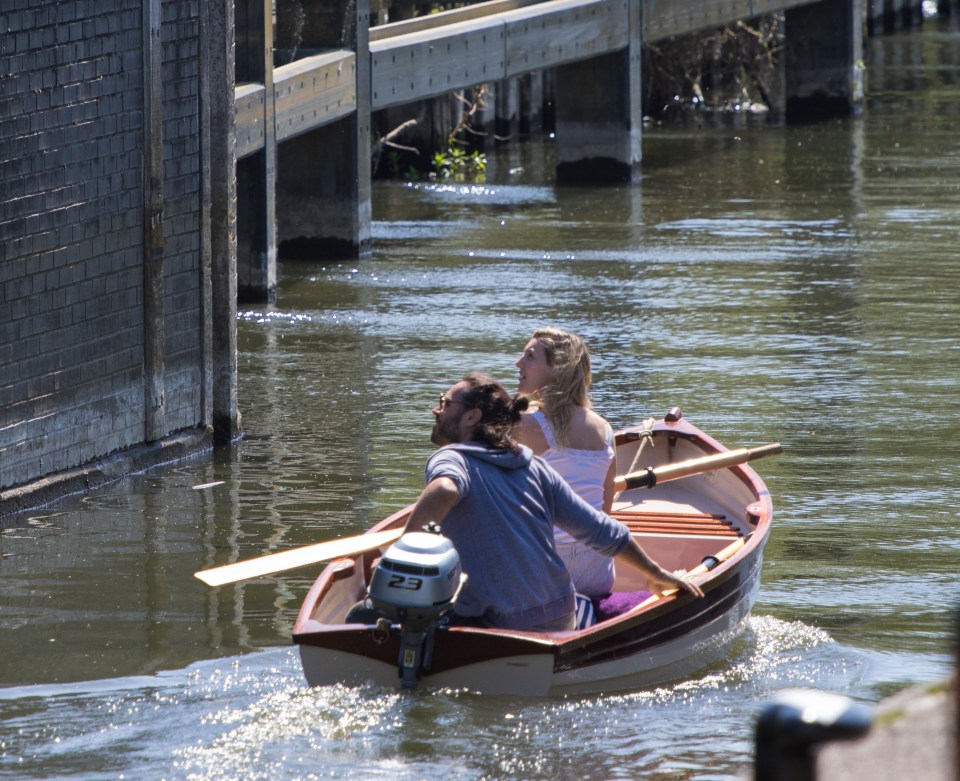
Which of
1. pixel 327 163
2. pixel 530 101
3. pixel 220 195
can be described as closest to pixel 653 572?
pixel 220 195

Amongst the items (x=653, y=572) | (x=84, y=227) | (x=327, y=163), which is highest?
(x=327, y=163)

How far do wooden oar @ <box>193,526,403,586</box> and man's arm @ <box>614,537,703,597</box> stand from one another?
81 centimetres

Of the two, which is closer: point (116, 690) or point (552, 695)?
point (552, 695)

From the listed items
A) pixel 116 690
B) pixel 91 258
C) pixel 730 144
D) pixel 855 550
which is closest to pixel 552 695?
pixel 116 690

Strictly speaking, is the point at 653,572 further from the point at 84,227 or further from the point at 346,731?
the point at 84,227

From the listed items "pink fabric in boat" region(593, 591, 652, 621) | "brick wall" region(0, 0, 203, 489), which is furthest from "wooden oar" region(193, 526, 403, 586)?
"brick wall" region(0, 0, 203, 489)

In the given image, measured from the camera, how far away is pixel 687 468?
7668 mm

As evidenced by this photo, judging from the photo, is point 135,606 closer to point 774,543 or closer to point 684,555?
point 684,555

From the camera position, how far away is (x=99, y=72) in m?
8.56

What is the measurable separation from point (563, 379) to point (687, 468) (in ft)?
4.95

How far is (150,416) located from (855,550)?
3.60m

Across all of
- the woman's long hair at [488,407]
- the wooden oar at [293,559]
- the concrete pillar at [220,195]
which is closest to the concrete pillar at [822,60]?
the concrete pillar at [220,195]

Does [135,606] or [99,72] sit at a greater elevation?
[99,72]

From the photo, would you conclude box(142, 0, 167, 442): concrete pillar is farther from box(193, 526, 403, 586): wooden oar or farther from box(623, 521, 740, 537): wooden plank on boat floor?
box(193, 526, 403, 586): wooden oar
